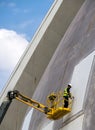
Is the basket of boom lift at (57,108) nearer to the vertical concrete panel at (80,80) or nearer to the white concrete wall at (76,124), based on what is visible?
the vertical concrete panel at (80,80)

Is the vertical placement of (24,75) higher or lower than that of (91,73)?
higher

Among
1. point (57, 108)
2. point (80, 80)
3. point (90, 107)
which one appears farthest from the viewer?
point (57, 108)

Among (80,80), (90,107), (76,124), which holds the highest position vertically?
(80,80)

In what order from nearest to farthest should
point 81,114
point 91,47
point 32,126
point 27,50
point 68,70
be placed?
point 81,114 < point 91,47 < point 68,70 < point 32,126 < point 27,50

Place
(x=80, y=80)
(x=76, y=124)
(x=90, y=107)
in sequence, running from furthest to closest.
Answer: (x=80, y=80) < (x=76, y=124) < (x=90, y=107)

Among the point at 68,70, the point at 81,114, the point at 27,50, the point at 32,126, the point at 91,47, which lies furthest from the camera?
the point at 27,50

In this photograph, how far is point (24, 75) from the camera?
2061 cm

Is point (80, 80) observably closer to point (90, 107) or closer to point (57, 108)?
point (57, 108)

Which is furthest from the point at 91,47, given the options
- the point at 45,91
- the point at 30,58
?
the point at 30,58

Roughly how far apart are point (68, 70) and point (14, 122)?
25.6ft

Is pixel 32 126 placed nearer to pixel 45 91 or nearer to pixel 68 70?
pixel 45 91

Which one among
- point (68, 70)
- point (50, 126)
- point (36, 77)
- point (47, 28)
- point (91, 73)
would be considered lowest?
point (50, 126)

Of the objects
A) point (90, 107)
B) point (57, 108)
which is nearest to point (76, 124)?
point (90, 107)

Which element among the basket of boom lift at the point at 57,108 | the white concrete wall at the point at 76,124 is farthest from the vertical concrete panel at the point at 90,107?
the basket of boom lift at the point at 57,108
